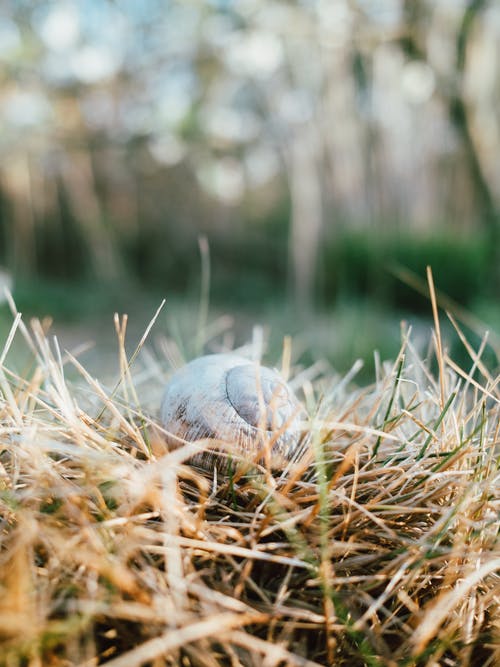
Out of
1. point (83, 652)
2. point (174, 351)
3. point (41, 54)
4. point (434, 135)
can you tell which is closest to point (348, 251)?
point (434, 135)

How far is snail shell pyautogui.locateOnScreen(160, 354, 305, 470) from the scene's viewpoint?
770 millimetres

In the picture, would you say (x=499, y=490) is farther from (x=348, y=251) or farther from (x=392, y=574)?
(x=348, y=251)

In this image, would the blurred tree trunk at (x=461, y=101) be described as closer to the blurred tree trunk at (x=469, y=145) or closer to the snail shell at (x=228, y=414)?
A: the blurred tree trunk at (x=469, y=145)

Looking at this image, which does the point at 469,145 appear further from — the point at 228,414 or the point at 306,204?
the point at 228,414

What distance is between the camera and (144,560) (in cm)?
60

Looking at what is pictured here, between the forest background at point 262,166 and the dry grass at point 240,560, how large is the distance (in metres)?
2.03

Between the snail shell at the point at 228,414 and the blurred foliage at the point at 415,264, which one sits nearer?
the snail shell at the point at 228,414

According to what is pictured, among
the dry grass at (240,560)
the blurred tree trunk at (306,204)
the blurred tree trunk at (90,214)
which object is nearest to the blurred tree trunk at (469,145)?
the blurred tree trunk at (306,204)

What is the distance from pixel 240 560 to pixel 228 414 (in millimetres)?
192

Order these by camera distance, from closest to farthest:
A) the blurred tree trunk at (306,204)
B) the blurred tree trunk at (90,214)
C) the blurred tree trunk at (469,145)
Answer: the blurred tree trunk at (469,145) < the blurred tree trunk at (306,204) < the blurred tree trunk at (90,214)

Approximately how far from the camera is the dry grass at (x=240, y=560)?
20.8 inches

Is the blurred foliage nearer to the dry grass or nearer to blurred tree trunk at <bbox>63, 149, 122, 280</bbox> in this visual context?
blurred tree trunk at <bbox>63, 149, 122, 280</bbox>

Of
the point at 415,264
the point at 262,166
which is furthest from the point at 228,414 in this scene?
the point at 262,166

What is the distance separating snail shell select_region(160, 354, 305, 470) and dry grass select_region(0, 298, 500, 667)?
0.04 meters
